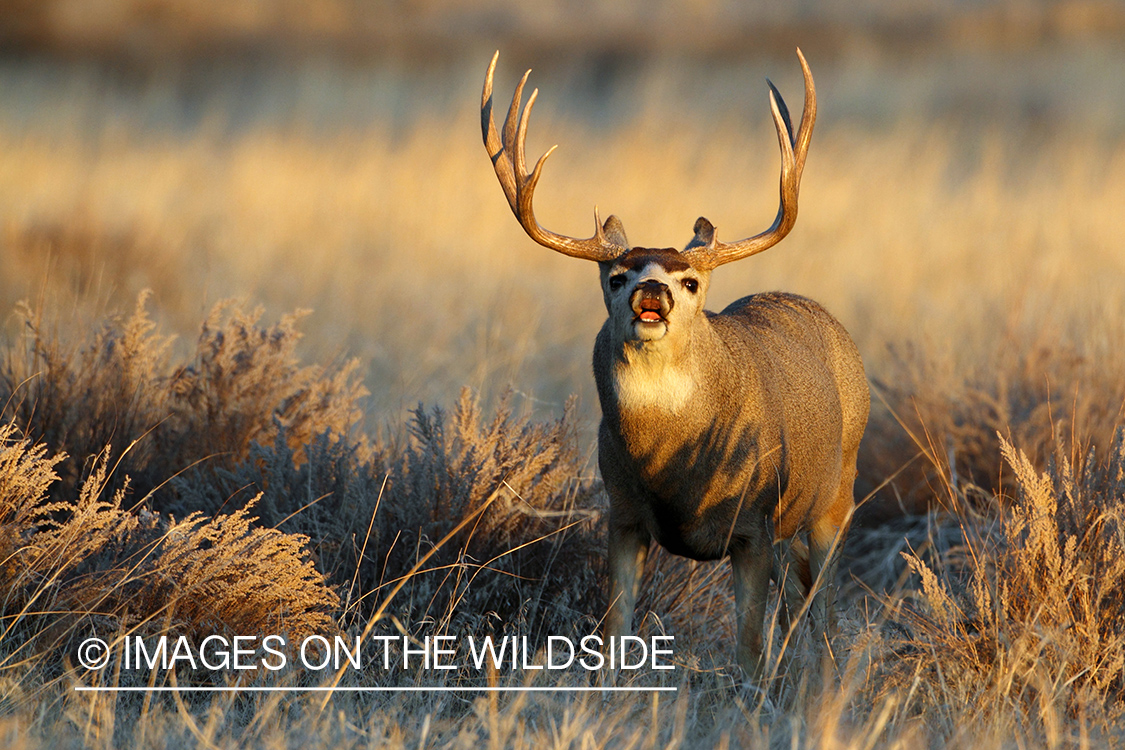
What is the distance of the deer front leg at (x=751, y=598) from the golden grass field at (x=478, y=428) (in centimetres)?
11

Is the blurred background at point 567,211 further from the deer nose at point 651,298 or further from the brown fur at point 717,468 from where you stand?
the deer nose at point 651,298

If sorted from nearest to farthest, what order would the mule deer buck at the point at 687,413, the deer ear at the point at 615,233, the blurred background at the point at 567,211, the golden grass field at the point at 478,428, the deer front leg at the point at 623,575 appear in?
the golden grass field at the point at 478,428
the mule deer buck at the point at 687,413
the deer front leg at the point at 623,575
the deer ear at the point at 615,233
the blurred background at the point at 567,211

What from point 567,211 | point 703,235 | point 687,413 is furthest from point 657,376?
point 567,211

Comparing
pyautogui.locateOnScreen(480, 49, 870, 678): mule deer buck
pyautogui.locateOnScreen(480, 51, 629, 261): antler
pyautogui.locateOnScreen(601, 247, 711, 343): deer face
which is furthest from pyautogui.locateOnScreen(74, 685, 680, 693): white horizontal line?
pyautogui.locateOnScreen(480, 51, 629, 261): antler

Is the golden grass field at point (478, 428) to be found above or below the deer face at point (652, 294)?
below

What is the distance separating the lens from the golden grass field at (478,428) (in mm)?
3479

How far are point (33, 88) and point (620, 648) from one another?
58.8 ft

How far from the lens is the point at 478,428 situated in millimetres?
4949

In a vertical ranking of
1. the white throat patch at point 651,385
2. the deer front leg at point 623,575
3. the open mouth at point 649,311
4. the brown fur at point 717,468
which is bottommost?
the deer front leg at point 623,575

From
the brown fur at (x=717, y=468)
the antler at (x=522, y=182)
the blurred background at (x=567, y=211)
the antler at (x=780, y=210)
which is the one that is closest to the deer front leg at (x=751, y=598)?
the brown fur at (x=717, y=468)

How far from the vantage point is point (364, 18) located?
1166 inches

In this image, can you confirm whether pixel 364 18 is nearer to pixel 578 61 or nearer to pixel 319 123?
pixel 578 61

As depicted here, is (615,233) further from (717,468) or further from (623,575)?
(623,575)

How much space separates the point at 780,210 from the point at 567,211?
7491 millimetres
